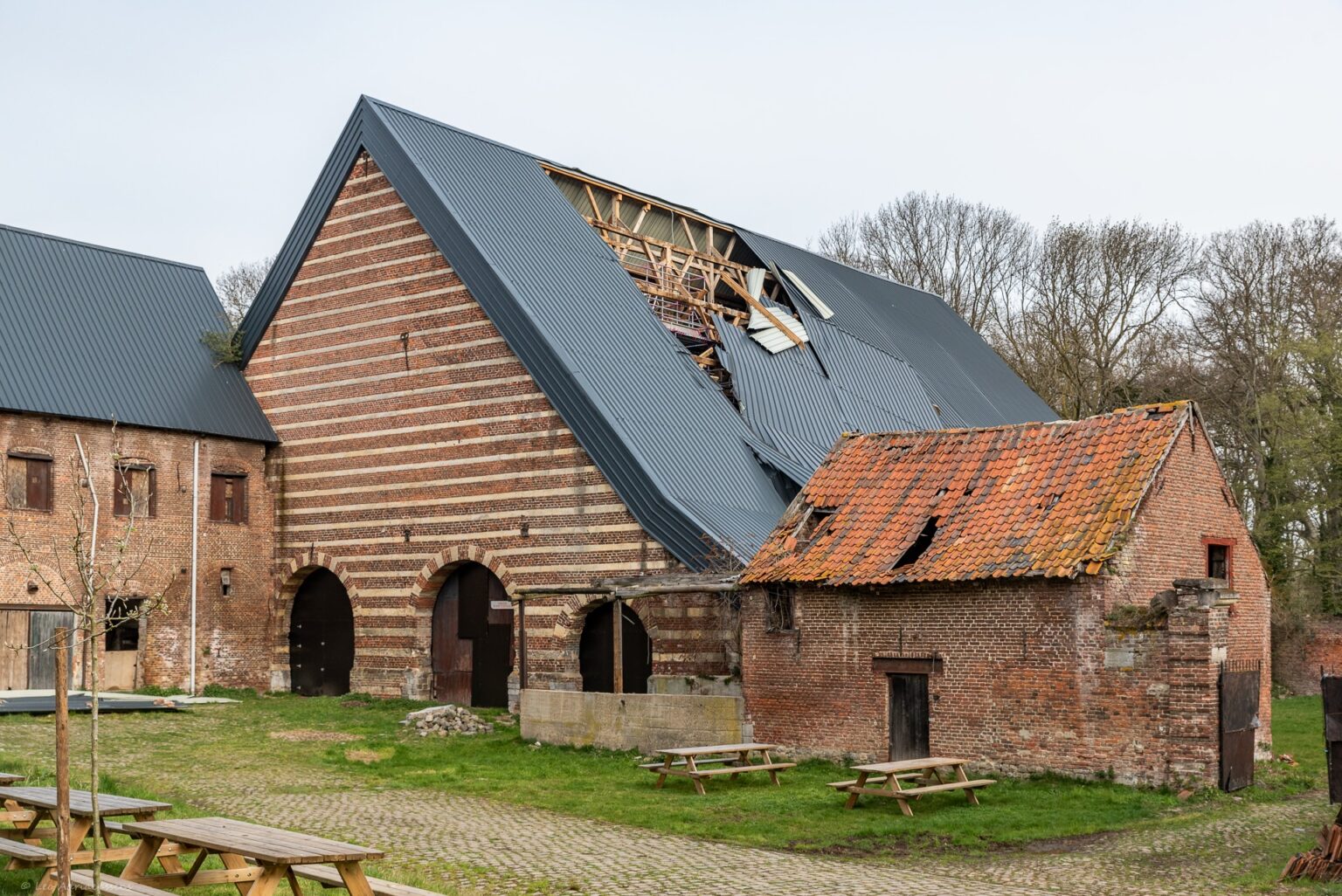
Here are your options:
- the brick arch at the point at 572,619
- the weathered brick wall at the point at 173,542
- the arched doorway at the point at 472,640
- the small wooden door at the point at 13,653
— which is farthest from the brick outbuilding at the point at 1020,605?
the small wooden door at the point at 13,653

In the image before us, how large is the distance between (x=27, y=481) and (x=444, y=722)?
945 cm

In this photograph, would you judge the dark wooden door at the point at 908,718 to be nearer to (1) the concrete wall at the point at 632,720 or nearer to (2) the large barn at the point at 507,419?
(1) the concrete wall at the point at 632,720

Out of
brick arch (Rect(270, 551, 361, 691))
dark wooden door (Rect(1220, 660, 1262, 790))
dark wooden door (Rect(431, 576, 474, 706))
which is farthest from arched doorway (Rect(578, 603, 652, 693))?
dark wooden door (Rect(1220, 660, 1262, 790))

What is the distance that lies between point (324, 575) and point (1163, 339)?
93.2 feet

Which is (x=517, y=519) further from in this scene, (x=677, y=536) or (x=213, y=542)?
(x=213, y=542)

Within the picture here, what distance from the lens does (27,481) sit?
26.5 metres

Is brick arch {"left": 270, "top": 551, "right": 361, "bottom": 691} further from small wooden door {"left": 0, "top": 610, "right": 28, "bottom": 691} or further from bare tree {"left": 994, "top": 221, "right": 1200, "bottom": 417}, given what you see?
bare tree {"left": 994, "top": 221, "right": 1200, "bottom": 417}

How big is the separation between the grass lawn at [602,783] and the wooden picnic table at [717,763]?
21 centimetres

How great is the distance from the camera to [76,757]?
18.4 m

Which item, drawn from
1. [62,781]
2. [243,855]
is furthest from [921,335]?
[62,781]

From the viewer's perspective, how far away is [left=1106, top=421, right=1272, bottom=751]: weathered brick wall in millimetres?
17734

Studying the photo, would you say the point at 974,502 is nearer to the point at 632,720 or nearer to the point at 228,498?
the point at 632,720

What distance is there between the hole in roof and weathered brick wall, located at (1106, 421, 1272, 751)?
258cm

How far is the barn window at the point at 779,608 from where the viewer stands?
19.7m
